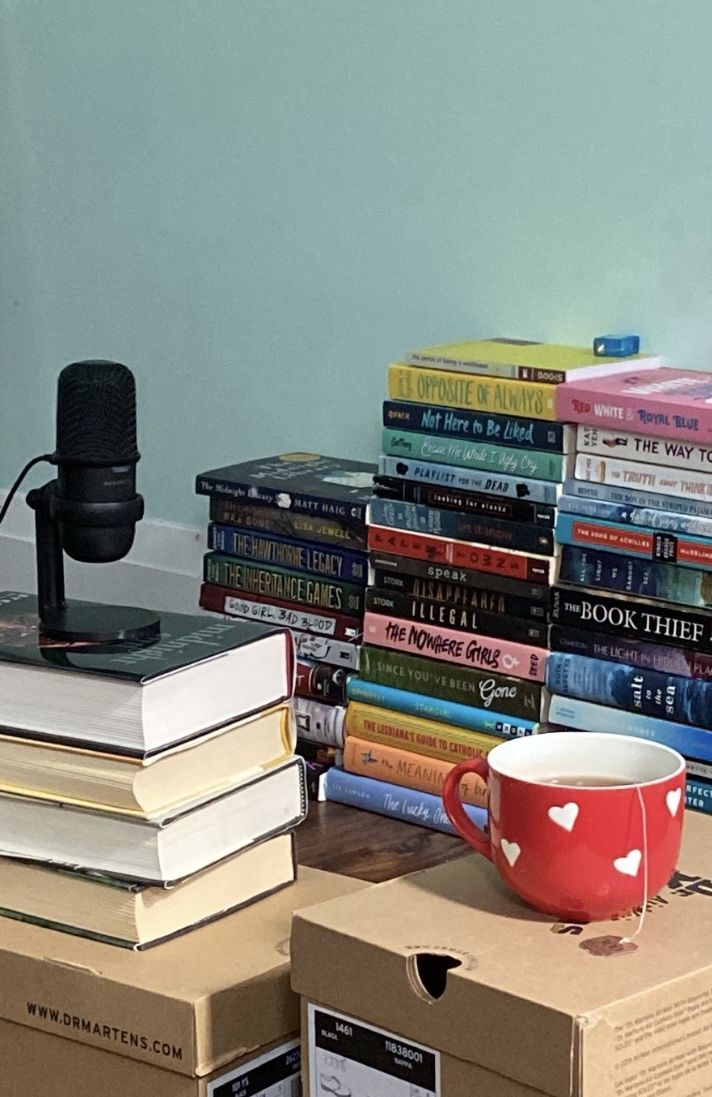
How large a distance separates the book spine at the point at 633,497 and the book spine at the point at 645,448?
23mm

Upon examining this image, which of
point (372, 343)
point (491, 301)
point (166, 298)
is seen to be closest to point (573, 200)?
point (491, 301)

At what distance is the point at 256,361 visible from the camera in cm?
160

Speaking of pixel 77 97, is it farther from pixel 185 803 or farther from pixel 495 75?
pixel 185 803

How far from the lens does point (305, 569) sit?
1354mm

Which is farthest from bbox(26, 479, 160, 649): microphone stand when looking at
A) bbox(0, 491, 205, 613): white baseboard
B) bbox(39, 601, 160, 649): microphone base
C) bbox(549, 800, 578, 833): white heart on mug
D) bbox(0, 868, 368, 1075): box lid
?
bbox(0, 491, 205, 613): white baseboard

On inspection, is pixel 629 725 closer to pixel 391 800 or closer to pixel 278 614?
pixel 391 800

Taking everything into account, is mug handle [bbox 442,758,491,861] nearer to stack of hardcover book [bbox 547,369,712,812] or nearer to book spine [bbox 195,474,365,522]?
stack of hardcover book [bbox 547,369,712,812]

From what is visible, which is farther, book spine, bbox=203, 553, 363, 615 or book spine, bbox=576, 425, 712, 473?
book spine, bbox=203, 553, 363, 615

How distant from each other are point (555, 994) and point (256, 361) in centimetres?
101

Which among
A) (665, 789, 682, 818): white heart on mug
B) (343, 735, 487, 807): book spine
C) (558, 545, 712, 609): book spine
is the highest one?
(558, 545, 712, 609): book spine

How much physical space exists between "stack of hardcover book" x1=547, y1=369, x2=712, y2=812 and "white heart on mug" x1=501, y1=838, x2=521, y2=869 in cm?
39

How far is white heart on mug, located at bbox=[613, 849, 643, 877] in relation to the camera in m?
0.75

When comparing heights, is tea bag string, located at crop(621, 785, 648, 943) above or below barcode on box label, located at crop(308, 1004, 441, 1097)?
above

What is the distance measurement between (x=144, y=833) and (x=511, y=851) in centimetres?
21
